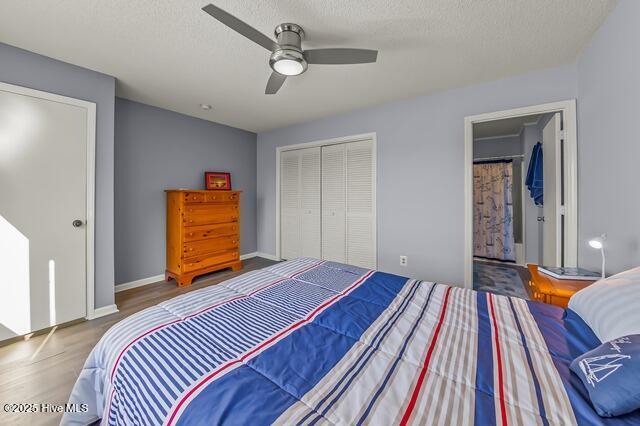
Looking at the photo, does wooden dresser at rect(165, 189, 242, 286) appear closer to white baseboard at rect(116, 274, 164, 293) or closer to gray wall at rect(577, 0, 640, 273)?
white baseboard at rect(116, 274, 164, 293)

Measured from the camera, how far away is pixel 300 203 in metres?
4.33

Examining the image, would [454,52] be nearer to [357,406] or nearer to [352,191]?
[352,191]

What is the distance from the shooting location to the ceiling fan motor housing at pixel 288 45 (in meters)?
1.74

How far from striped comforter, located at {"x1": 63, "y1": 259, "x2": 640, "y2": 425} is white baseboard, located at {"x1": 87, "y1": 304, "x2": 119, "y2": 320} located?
5.21ft

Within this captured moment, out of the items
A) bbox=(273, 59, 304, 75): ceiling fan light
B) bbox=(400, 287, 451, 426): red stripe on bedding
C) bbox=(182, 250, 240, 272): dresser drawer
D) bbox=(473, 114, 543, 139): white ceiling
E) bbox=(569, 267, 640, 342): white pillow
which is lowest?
bbox=(182, 250, 240, 272): dresser drawer

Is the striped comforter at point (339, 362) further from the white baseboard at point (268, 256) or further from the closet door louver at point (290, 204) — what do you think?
the white baseboard at point (268, 256)

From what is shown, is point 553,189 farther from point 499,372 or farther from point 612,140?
point 499,372

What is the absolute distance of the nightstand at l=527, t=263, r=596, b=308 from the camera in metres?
1.63

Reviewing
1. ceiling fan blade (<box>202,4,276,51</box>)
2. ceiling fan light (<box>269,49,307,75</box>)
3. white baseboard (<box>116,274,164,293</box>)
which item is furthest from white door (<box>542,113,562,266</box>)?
white baseboard (<box>116,274,164,293</box>)

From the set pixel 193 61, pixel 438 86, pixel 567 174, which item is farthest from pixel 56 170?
pixel 567 174

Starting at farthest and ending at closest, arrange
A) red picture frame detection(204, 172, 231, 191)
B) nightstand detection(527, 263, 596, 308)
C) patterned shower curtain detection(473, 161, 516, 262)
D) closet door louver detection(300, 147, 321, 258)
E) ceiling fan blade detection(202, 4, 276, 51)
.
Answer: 1. patterned shower curtain detection(473, 161, 516, 262)
2. closet door louver detection(300, 147, 321, 258)
3. red picture frame detection(204, 172, 231, 191)
4. nightstand detection(527, 263, 596, 308)
5. ceiling fan blade detection(202, 4, 276, 51)

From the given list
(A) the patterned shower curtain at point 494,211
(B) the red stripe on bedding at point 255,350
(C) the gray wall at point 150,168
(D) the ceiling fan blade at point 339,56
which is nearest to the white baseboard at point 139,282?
(C) the gray wall at point 150,168

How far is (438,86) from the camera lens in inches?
113

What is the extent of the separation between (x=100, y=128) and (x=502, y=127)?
5.39 meters
